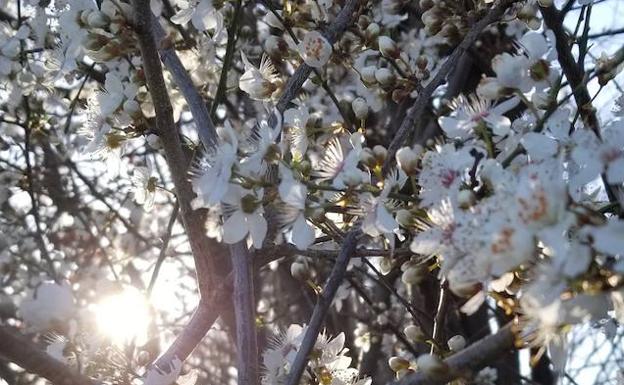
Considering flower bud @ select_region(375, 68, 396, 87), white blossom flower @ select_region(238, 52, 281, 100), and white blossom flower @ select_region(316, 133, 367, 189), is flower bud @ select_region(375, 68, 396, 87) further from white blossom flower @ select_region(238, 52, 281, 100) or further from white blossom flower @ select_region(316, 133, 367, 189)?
white blossom flower @ select_region(316, 133, 367, 189)

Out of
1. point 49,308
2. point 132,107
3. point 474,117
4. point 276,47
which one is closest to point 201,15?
point 276,47

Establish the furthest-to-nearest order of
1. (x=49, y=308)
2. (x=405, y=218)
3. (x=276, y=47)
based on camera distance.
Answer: (x=49, y=308) < (x=276, y=47) < (x=405, y=218)

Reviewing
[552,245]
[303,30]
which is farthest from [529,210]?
[303,30]

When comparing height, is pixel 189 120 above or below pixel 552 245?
above

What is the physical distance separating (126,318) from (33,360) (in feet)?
4.90

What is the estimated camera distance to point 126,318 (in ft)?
9.13

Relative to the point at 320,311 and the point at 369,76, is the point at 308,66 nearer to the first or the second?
the point at 369,76

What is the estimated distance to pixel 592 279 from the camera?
1087 millimetres

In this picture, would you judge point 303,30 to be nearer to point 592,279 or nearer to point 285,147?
point 285,147

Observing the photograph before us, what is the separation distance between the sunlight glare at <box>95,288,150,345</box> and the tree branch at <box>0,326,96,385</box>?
0.92 metres

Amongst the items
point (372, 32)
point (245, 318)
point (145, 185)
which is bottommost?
point (245, 318)

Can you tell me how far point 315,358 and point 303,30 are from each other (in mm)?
915

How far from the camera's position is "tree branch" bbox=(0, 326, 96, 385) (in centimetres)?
125

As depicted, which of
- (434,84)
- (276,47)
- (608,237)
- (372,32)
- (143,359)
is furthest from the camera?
(372,32)
